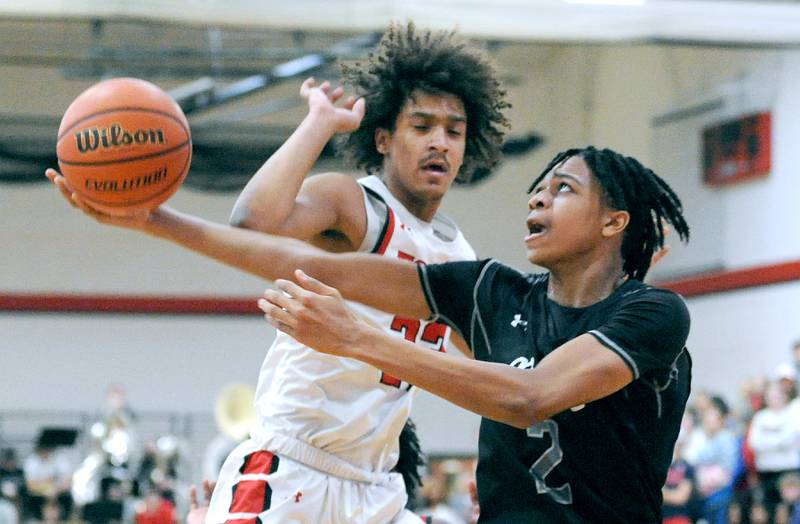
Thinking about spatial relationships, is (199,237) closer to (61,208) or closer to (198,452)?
(198,452)

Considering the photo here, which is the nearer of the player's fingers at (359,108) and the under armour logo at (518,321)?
the under armour logo at (518,321)

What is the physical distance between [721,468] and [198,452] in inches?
383

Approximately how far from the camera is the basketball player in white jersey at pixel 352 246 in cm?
439

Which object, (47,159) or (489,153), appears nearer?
(489,153)

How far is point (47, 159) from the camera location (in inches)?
824

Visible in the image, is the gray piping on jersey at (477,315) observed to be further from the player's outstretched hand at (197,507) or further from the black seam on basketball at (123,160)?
the player's outstretched hand at (197,507)

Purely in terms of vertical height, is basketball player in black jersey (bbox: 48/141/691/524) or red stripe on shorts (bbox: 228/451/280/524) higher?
basketball player in black jersey (bbox: 48/141/691/524)

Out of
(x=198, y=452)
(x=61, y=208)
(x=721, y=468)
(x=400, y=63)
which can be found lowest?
(x=198, y=452)

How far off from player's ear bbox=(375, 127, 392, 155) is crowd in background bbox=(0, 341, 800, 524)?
5261 millimetres

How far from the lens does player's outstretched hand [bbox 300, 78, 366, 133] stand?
4.40 metres

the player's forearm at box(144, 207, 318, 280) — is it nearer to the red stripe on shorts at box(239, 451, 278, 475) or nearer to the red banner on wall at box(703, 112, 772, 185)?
the red stripe on shorts at box(239, 451, 278, 475)

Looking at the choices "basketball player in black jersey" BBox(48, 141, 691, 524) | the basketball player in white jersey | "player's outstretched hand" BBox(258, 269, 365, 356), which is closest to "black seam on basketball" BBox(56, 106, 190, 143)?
"basketball player in black jersey" BBox(48, 141, 691, 524)

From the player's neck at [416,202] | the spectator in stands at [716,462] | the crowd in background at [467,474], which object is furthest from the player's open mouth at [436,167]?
the spectator in stands at [716,462]

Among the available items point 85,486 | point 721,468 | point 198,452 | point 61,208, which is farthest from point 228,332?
point 721,468
